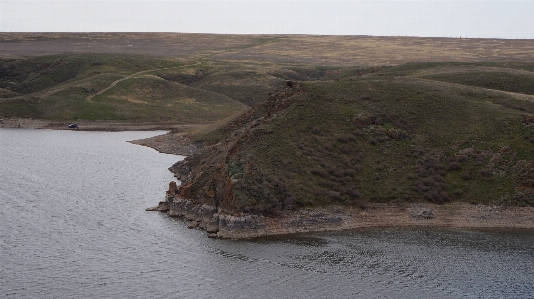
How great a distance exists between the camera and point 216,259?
1865 inches

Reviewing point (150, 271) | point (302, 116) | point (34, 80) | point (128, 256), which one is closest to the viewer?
point (150, 271)

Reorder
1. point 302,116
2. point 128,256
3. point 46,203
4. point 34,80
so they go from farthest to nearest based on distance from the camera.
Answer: point 34,80 < point 302,116 < point 46,203 < point 128,256

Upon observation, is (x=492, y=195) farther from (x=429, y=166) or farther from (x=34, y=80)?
(x=34, y=80)

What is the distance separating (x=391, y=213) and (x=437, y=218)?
432cm

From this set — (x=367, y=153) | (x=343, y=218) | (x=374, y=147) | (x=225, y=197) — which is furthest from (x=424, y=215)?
(x=225, y=197)

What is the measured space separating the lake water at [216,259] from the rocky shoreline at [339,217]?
147 cm

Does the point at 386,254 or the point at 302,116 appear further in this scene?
the point at 302,116

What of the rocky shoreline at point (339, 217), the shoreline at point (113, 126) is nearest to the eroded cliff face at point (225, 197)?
the rocky shoreline at point (339, 217)

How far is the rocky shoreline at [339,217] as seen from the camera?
5353 cm

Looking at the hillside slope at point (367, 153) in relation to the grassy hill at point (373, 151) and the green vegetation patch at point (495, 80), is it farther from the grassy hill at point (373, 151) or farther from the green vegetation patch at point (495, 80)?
the green vegetation patch at point (495, 80)

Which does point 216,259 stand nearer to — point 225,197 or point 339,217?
point 225,197

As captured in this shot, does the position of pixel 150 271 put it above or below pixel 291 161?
below

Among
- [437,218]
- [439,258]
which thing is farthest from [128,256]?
[437,218]

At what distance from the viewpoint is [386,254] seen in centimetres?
4916
